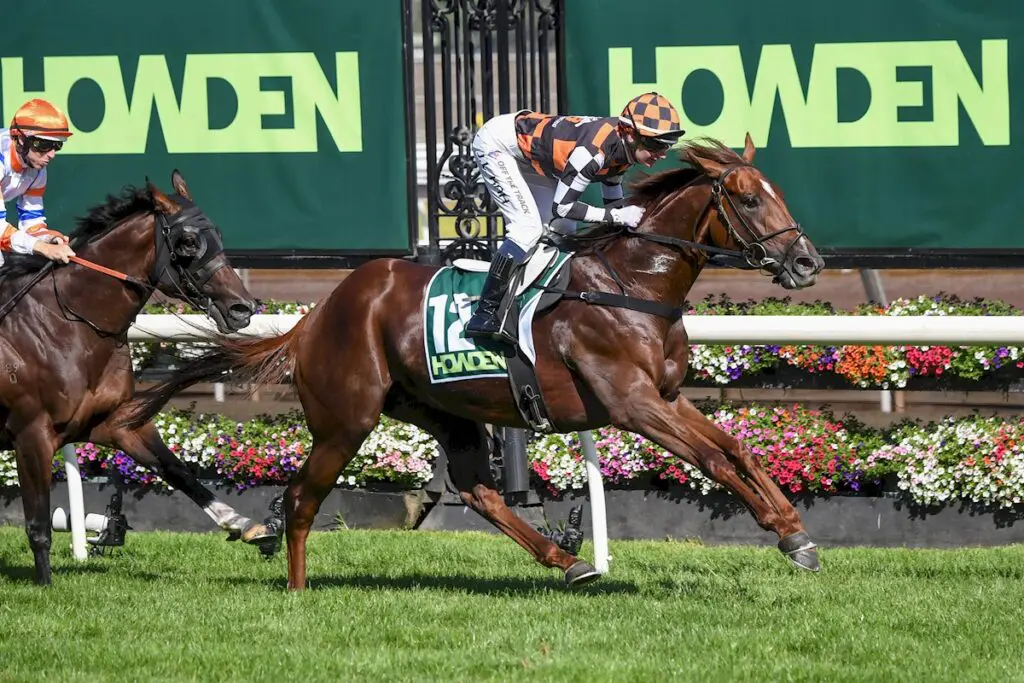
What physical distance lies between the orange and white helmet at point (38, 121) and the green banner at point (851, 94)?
108 inches

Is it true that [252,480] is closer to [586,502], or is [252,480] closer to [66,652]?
[586,502]

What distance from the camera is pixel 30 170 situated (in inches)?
266

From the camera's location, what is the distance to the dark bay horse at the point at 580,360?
572cm

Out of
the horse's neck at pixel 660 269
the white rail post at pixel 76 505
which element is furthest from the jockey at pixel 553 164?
the white rail post at pixel 76 505

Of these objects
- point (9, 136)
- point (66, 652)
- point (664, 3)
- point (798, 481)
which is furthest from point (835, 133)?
point (66, 652)

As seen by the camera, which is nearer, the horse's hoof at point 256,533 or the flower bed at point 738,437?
the horse's hoof at point 256,533

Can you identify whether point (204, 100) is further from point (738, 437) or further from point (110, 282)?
point (738, 437)

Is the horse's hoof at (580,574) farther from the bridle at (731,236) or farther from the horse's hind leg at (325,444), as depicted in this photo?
the bridle at (731,236)

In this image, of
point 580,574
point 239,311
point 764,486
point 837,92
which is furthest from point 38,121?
point 837,92

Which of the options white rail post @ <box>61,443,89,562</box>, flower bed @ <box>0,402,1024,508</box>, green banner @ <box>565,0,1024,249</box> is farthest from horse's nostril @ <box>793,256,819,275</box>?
white rail post @ <box>61,443,89,562</box>

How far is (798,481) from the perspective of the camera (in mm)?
7641

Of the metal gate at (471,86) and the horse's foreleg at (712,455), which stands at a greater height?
the metal gate at (471,86)

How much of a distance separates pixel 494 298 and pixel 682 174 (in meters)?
0.92

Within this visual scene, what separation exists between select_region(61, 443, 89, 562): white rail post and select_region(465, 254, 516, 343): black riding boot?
7.78 feet
